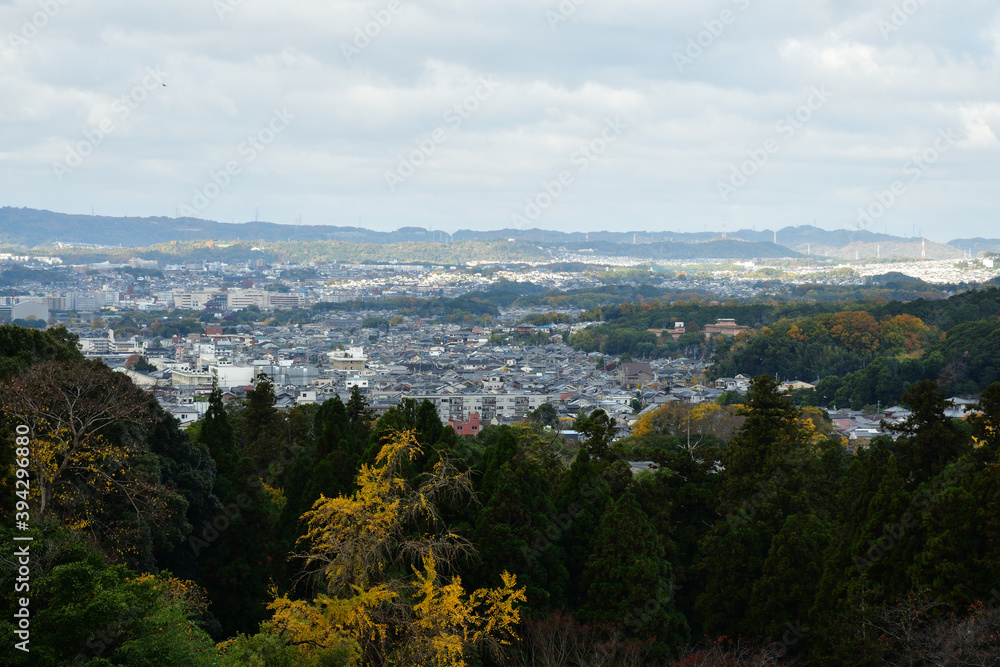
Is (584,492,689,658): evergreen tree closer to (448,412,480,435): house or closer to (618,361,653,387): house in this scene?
(448,412,480,435): house

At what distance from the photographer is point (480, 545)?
38.9 feet

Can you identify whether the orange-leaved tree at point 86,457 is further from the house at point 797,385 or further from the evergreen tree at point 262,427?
the house at point 797,385

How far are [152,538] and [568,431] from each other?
72.9 feet

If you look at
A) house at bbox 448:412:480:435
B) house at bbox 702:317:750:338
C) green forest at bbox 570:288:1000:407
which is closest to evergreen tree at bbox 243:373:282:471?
house at bbox 448:412:480:435

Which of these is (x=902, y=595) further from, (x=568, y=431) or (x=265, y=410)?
(x=568, y=431)

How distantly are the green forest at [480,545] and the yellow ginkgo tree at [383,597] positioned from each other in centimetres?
3

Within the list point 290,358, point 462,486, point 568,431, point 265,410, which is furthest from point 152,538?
point 290,358

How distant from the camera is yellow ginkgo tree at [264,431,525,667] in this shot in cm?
900

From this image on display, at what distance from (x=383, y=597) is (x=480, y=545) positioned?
3120 millimetres

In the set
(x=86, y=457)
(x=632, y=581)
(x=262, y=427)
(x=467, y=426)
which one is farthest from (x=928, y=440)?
(x=467, y=426)

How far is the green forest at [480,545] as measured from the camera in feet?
29.3

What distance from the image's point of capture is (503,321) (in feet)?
322

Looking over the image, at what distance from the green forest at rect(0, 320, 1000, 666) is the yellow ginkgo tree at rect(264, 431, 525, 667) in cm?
3

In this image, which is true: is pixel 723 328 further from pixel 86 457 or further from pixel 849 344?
pixel 86 457
